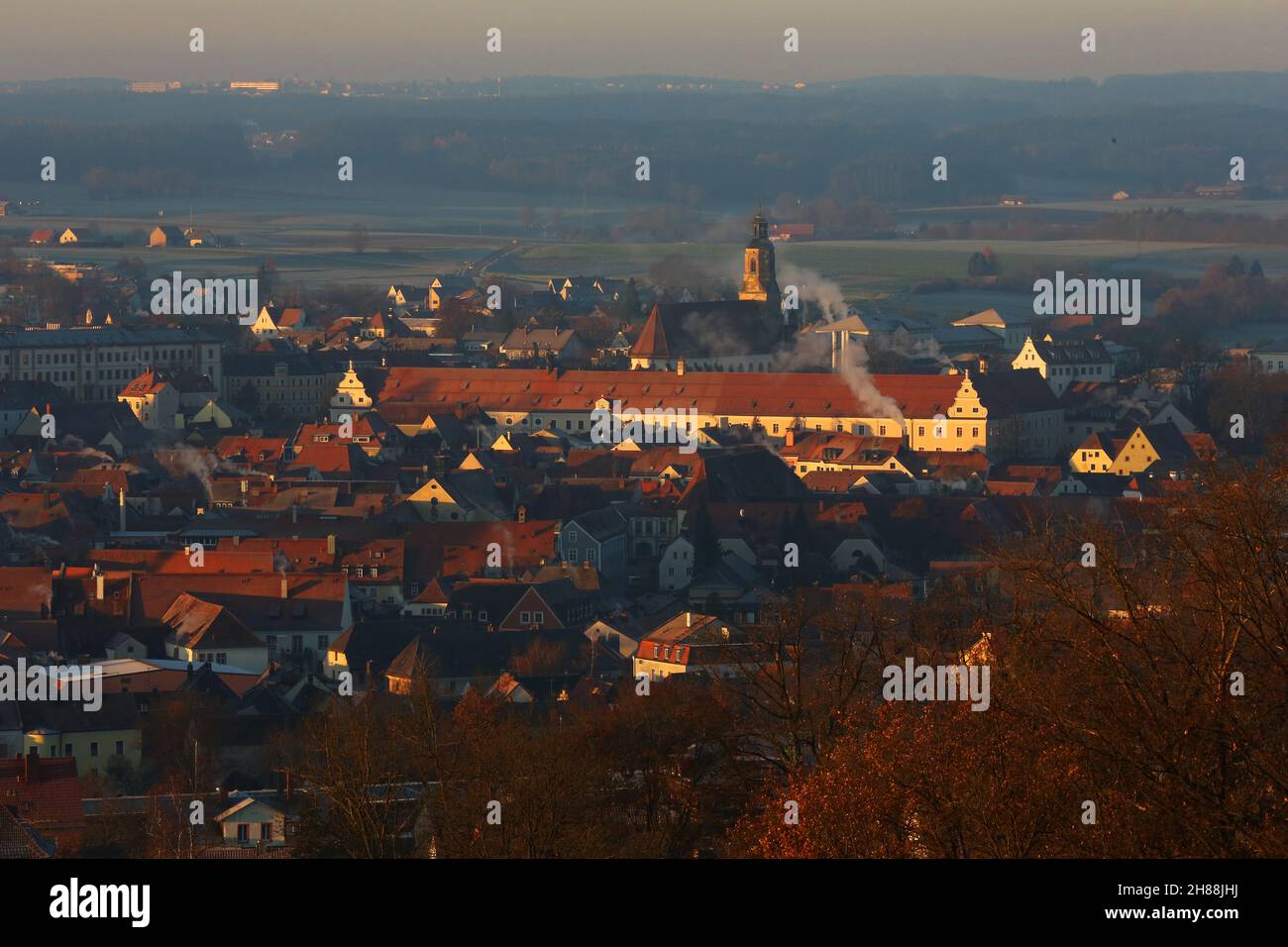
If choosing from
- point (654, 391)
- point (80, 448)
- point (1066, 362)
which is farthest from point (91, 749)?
point (1066, 362)

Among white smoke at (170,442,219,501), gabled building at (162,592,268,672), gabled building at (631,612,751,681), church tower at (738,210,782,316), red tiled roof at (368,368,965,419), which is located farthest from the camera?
church tower at (738,210,782,316)

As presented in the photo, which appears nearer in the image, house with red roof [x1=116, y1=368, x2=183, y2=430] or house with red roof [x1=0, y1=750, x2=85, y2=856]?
house with red roof [x1=0, y1=750, x2=85, y2=856]

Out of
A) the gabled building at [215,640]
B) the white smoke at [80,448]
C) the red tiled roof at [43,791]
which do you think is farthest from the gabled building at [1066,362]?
the red tiled roof at [43,791]

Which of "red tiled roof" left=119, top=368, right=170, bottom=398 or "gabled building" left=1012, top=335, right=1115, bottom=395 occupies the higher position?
"red tiled roof" left=119, top=368, right=170, bottom=398

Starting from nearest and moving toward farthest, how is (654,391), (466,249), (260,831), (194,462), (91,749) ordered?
(260,831)
(91,749)
(194,462)
(654,391)
(466,249)

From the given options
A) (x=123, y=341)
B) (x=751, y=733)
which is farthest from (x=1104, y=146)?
(x=751, y=733)

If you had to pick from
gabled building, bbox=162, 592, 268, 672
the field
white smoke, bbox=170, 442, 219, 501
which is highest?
gabled building, bbox=162, 592, 268, 672

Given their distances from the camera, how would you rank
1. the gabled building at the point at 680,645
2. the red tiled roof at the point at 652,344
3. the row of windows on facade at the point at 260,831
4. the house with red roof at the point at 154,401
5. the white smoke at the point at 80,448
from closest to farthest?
the row of windows on facade at the point at 260,831, the gabled building at the point at 680,645, the white smoke at the point at 80,448, the house with red roof at the point at 154,401, the red tiled roof at the point at 652,344

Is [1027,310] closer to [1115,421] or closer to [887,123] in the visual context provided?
[1115,421]

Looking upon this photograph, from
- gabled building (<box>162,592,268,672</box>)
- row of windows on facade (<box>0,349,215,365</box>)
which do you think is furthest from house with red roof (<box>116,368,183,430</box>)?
gabled building (<box>162,592,268,672</box>)

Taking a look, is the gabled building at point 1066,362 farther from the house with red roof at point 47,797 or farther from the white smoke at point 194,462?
the house with red roof at point 47,797

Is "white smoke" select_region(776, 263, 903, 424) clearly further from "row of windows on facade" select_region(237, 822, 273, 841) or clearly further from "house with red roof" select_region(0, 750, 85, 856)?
"row of windows on facade" select_region(237, 822, 273, 841)

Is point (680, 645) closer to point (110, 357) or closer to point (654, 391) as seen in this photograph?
point (654, 391)
